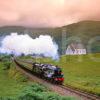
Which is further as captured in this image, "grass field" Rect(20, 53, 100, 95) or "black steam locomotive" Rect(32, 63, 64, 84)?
"grass field" Rect(20, 53, 100, 95)

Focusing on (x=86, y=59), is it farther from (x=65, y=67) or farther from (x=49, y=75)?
(x=49, y=75)

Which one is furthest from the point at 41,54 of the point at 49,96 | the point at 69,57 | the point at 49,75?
the point at 49,96

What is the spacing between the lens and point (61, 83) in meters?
55.8

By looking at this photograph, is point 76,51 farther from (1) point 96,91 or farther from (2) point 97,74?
(1) point 96,91

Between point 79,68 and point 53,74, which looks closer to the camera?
point 53,74

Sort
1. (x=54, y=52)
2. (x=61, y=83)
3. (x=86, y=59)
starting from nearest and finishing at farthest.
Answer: (x=61, y=83) < (x=54, y=52) < (x=86, y=59)

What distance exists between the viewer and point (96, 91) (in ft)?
147

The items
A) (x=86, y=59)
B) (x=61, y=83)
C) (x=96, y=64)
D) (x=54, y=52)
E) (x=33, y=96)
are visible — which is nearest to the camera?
(x=33, y=96)

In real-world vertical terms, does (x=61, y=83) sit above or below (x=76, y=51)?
below

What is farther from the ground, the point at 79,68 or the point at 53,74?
the point at 79,68

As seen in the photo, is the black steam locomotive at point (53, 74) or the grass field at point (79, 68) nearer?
the black steam locomotive at point (53, 74)

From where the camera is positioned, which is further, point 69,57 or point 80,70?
point 69,57

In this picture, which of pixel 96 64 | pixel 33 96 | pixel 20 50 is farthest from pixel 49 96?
pixel 20 50

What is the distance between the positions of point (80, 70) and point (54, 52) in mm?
7165
